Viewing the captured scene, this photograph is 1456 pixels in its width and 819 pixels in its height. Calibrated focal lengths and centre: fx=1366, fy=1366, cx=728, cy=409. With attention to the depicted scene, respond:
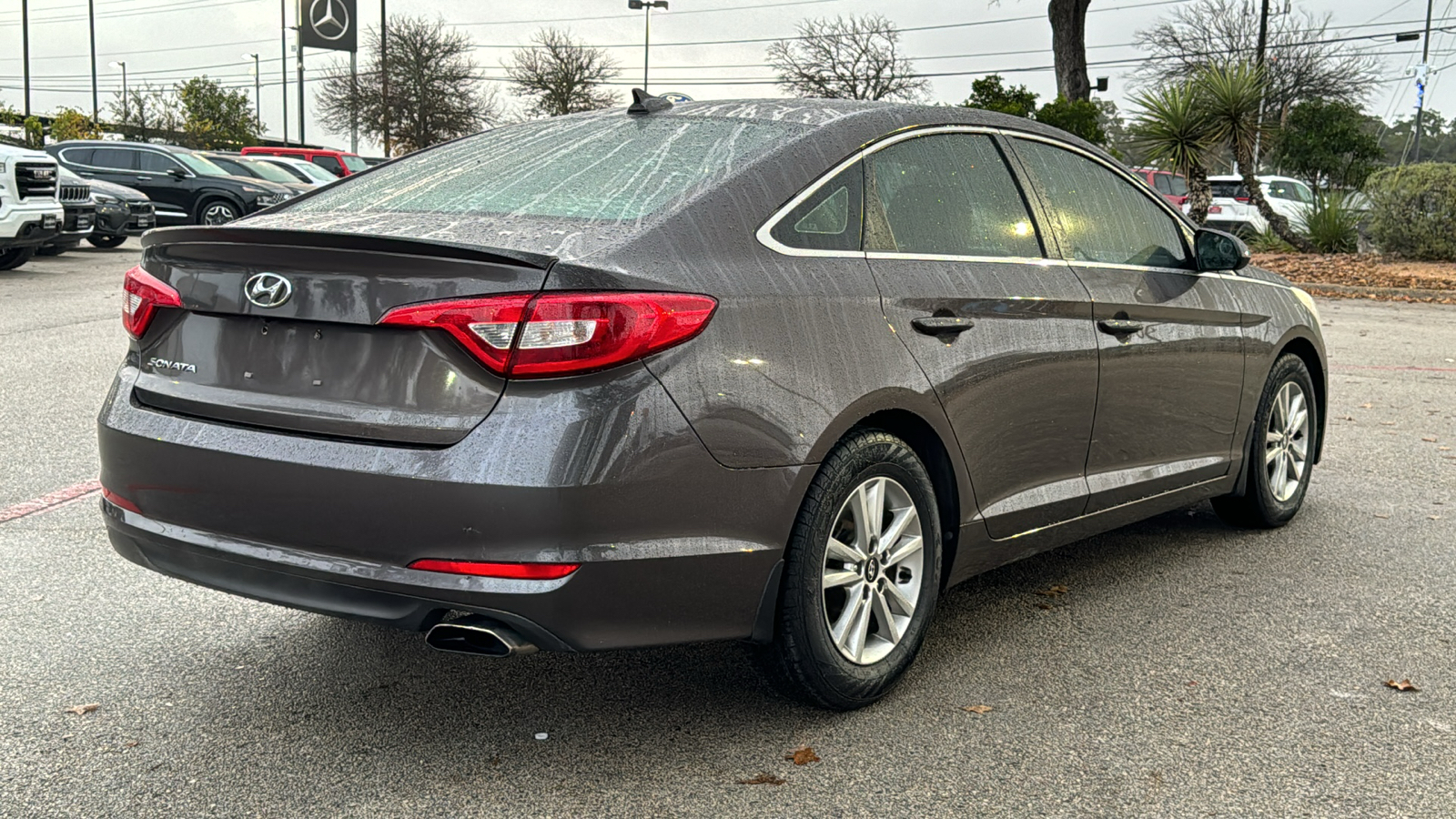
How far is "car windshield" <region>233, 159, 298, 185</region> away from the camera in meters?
25.1

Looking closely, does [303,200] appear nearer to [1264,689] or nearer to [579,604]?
[579,604]

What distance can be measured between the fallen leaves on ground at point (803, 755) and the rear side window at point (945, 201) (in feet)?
4.22

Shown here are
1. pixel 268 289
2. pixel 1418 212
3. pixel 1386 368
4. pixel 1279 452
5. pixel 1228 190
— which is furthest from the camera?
pixel 1228 190

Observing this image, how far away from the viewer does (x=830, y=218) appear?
3.51 meters

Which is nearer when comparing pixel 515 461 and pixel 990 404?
pixel 515 461

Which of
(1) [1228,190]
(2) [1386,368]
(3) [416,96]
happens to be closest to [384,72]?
(3) [416,96]

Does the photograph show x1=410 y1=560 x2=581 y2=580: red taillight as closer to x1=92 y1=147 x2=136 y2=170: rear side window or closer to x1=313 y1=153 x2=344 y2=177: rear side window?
x1=92 y1=147 x2=136 y2=170: rear side window

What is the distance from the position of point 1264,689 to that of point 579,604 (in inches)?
81.5

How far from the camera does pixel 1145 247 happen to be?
188 inches

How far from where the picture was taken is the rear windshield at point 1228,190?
29.0 m

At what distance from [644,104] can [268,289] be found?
1.46m

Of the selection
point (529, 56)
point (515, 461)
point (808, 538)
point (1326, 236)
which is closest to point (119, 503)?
point (515, 461)

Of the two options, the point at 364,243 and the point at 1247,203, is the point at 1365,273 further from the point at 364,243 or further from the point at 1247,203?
the point at 364,243

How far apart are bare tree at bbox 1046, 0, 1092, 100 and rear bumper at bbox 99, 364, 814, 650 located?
2566 centimetres
